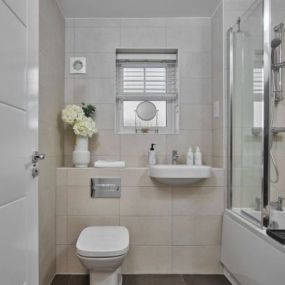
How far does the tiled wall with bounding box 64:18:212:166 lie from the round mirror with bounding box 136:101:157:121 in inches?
9.4

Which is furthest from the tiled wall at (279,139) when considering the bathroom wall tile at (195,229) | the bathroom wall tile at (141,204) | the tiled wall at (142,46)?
the bathroom wall tile at (141,204)

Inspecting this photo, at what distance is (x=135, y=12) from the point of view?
8.27ft

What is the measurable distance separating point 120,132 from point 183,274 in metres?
1.40

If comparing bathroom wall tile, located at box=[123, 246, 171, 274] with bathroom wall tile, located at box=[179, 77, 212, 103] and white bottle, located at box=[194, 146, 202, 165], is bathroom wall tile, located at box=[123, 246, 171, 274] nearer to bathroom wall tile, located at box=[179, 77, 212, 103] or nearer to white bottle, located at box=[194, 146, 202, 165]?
Result: white bottle, located at box=[194, 146, 202, 165]

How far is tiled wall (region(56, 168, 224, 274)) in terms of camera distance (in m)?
2.29

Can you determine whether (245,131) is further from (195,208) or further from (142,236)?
(142,236)

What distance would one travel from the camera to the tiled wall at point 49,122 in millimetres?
1921

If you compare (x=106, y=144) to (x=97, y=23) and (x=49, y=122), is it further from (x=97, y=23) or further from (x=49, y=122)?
(x=97, y=23)

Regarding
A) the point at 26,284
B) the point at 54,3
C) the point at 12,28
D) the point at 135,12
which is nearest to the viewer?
the point at 12,28

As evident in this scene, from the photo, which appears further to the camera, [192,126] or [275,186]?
[192,126]

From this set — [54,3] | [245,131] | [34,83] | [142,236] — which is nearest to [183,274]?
[142,236]

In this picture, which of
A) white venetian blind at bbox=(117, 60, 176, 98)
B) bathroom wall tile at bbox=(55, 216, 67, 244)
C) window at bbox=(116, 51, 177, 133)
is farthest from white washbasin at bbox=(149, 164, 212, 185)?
white venetian blind at bbox=(117, 60, 176, 98)

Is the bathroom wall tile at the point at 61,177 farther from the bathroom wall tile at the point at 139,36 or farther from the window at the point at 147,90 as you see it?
the bathroom wall tile at the point at 139,36

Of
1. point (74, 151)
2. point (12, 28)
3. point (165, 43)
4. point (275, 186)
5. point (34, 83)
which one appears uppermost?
point (165, 43)
